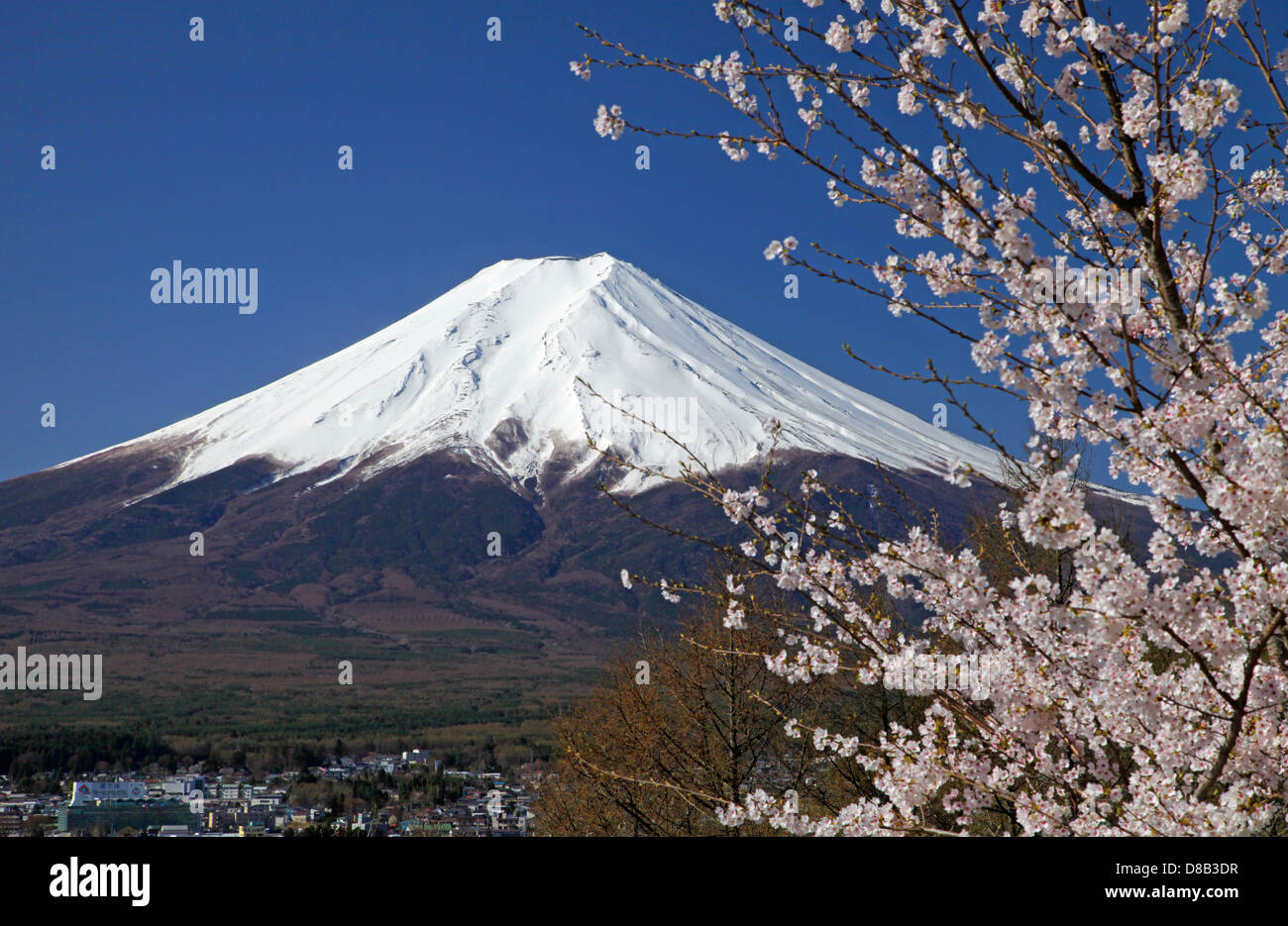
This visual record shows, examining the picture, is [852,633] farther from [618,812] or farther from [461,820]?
[461,820]

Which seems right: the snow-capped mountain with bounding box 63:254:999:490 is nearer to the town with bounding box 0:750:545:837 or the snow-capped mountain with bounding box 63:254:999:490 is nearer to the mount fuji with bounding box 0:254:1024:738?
the mount fuji with bounding box 0:254:1024:738

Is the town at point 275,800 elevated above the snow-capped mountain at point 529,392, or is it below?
below

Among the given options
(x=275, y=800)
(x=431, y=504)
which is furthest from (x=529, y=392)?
(x=275, y=800)

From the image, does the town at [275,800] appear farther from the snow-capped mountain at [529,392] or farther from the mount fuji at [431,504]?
the snow-capped mountain at [529,392]

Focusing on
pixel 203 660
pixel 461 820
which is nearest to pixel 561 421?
pixel 203 660

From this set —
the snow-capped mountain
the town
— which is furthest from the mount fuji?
the town

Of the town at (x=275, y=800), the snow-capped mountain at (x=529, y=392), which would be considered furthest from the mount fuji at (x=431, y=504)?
the town at (x=275, y=800)
